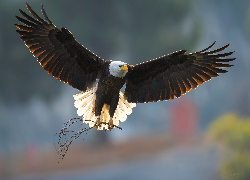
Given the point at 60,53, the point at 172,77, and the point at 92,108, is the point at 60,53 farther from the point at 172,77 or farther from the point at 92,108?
the point at 172,77

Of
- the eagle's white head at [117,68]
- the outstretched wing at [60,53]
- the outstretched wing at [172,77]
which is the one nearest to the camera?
the outstretched wing at [60,53]

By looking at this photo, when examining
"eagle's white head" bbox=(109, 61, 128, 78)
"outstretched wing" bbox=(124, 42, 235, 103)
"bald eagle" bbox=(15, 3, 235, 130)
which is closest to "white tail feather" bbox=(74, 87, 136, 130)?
"bald eagle" bbox=(15, 3, 235, 130)

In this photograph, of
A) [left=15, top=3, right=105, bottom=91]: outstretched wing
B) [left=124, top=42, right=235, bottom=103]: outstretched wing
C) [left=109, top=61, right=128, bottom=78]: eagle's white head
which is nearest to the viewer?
[left=15, top=3, right=105, bottom=91]: outstretched wing

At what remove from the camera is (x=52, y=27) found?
12.4 ft

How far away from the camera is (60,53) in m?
3.96

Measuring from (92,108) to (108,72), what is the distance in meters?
0.74

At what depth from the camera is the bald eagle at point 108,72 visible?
12.6 feet

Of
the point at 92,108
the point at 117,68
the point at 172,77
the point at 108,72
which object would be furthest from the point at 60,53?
the point at 172,77

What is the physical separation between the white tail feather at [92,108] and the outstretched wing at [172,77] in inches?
9.1

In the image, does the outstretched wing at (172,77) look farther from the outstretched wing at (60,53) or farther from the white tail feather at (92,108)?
the outstretched wing at (60,53)

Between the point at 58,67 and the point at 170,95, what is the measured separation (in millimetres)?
1802

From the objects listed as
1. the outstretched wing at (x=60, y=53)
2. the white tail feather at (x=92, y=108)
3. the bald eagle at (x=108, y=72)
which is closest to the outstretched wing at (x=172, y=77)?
the bald eagle at (x=108, y=72)

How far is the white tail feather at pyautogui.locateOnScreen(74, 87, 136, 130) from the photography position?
4302 millimetres

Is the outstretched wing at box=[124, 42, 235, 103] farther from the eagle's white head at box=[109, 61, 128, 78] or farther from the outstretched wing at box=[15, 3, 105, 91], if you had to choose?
the outstretched wing at box=[15, 3, 105, 91]
